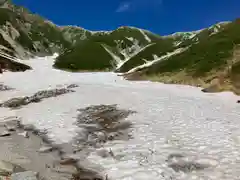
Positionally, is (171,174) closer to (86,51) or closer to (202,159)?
(202,159)

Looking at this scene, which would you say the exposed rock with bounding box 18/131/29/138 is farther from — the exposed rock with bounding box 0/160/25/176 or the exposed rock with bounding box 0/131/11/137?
the exposed rock with bounding box 0/160/25/176

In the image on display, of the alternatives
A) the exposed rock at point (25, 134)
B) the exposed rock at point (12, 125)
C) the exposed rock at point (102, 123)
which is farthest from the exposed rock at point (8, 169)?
the exposed rock at point (12, 125)

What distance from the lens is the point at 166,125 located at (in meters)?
21.5

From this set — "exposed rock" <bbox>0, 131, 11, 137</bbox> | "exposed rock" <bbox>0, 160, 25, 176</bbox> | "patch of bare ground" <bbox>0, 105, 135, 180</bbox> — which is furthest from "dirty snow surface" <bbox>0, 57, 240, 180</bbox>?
"exposed rock" <bbox>0, 160, 25, 176</bbox>

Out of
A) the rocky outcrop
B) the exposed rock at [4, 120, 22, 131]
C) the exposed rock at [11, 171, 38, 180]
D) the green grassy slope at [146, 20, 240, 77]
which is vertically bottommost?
the rocky outcrop

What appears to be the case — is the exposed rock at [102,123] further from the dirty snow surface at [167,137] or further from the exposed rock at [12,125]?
the exposed rock at [12,125]

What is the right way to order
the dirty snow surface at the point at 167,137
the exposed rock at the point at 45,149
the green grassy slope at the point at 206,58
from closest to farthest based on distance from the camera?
the dirty snow surface at the point at 167,137 → the exposed rock at the point at 45,149 → the green grassy slope at the point at 206,58

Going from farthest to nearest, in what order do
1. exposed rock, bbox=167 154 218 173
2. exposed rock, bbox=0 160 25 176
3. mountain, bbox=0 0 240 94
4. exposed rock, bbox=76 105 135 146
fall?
mountain, bbox=0 0 240 94 → exposed rock, bbox=76 105 135 146 → exposed rock, bbox=167 154 218 173 → exposed rock, bbox=0 160 25 176

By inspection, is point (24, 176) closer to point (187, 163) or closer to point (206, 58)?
point (187, 163)

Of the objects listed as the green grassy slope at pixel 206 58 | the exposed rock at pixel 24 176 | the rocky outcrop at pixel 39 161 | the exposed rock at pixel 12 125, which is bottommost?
the rocky outcrop at pixel 39 161

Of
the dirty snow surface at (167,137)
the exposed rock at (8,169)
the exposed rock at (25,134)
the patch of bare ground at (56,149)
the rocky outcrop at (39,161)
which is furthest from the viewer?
the exposed rock at (25,134)

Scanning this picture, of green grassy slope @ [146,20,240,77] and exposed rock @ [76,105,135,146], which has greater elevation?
green grassy slope @ [146,20,240,77]

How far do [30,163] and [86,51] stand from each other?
158057mm

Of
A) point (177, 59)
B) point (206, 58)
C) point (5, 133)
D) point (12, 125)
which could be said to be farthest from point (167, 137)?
point (177, 59)
